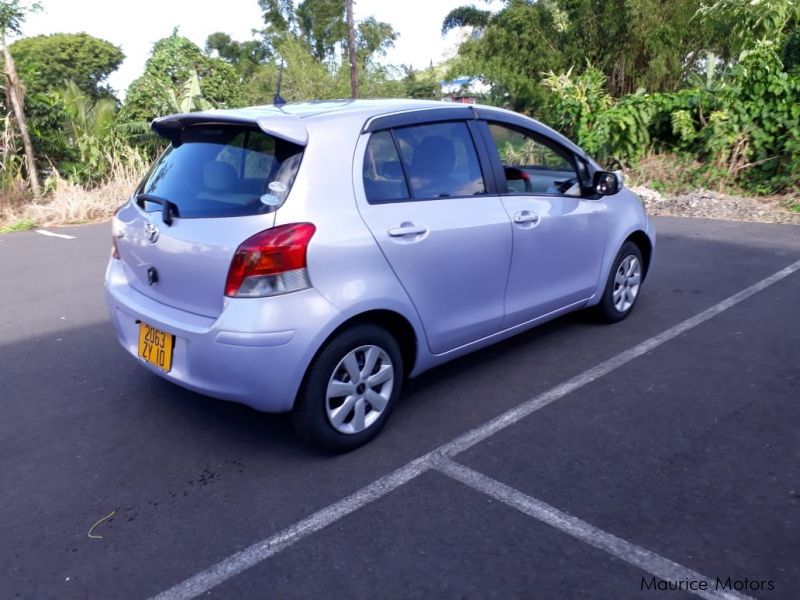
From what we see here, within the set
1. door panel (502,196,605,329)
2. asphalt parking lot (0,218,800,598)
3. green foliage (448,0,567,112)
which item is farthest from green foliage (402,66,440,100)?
asphalt parking lot (0,218,800,598)

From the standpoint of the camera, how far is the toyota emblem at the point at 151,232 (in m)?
3.62

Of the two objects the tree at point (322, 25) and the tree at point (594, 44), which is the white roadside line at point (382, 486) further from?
the tree at point (322, 25)

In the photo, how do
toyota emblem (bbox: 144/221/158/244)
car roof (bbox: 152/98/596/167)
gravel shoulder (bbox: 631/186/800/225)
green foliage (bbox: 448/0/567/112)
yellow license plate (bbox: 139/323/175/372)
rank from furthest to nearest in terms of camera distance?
green foliage (bbox: 448/0/567/112), gravel shoulder (bbox: 631/186/800/225), toyota emblem (bbox: 144/221/158/244), yellow license plate (bbox: 139/323/175/372), car roof (bbox: 152/98/596/167)

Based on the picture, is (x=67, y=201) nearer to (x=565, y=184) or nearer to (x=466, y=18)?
(x=565, y=184)

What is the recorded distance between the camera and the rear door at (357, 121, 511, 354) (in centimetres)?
364

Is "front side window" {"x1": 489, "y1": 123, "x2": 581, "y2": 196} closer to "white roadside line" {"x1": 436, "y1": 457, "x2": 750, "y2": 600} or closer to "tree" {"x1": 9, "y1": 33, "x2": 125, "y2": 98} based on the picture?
"white roadside line" {"x1": 436, "y1": 457, "x2": 750, "y2": 600}

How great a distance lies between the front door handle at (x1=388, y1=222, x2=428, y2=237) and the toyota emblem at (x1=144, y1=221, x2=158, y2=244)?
1.19 meters

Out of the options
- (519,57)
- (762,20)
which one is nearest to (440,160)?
(762,20)

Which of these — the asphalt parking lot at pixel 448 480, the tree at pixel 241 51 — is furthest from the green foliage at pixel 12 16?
the tree at pixel 241 51

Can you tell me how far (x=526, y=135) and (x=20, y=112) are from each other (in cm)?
1118

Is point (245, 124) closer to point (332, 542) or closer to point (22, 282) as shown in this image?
point (332, 542)

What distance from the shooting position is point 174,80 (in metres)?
16.6

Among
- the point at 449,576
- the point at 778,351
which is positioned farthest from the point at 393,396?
the point at 778,351

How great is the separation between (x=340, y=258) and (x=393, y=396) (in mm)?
847
